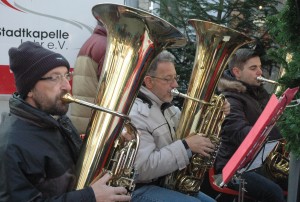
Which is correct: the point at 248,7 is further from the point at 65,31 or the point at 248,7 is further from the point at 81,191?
the point at 81,191

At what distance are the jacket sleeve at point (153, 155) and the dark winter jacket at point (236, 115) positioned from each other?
81 centimetres

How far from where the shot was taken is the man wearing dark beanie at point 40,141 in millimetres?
1904

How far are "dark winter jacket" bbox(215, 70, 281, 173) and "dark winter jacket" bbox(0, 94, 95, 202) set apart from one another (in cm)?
161

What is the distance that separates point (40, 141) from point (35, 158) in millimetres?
98

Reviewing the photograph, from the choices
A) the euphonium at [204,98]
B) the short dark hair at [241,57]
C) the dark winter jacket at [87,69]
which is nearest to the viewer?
the euphonium at [204,98]

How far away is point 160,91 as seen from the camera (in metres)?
2.96

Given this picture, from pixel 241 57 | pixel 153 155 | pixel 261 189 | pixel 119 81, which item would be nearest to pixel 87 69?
pixel 153 155

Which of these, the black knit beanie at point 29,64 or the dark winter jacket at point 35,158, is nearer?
the dark winter jacket at point 35,158

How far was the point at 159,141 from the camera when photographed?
Result: 2824mm

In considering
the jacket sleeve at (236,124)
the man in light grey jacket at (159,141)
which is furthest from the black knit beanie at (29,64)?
the jacket sleeve at (236,124)

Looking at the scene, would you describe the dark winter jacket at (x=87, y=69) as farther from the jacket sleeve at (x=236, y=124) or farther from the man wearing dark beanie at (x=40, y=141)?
the man wearing dark beanie at (x=40, y=141)

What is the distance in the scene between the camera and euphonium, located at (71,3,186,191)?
2121 millimetres

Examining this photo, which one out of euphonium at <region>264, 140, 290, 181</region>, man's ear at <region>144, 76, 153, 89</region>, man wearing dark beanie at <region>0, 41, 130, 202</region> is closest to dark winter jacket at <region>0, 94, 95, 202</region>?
man wearing dark beanie at <region>0, 41, 130, 202</region>

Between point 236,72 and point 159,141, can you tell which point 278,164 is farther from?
point 159,141
